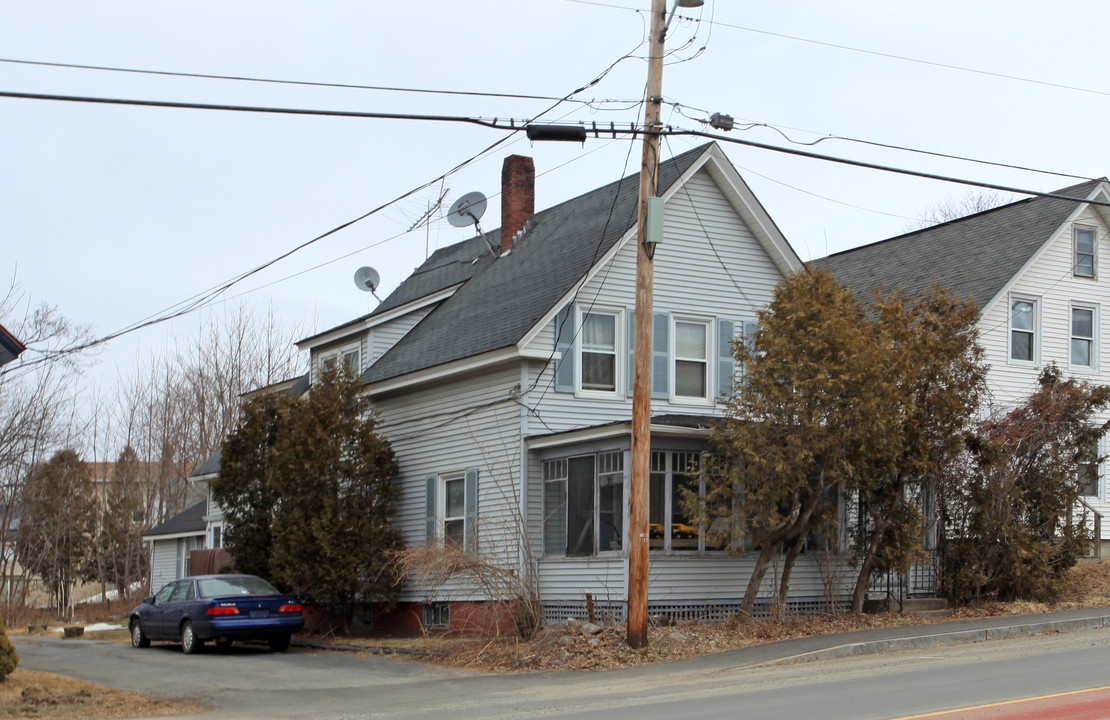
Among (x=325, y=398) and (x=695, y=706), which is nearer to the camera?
(x=695, y=706)

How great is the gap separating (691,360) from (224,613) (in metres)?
9.93

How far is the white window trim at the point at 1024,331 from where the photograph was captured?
2930cm

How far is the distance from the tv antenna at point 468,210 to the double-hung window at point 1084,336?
15200 mm

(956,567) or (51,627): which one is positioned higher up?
(956,567)

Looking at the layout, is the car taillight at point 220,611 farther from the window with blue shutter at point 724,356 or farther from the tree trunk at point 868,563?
the tree trunk at point 868,563

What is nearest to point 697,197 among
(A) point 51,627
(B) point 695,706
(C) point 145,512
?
(B) point 695,706

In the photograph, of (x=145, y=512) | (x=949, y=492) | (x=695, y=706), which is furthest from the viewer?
(x=145, y=512)

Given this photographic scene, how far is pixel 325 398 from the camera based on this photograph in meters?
23.2

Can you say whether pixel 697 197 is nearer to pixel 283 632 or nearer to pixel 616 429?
pixel 616 429

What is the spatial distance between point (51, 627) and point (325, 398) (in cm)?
1792

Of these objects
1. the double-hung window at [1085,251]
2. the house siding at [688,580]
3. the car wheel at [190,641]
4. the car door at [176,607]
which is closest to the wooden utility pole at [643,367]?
the house siding at [688,580]

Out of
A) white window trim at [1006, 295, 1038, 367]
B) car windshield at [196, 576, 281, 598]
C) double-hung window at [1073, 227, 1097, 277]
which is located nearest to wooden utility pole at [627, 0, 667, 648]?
car windshield at [196, 576, 281, 598]

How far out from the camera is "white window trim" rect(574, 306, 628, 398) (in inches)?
861

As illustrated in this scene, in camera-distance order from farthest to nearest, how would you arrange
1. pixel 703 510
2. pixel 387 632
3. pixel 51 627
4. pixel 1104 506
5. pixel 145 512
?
pixel 145 512 → pixel 51 627 → pixel 1104 506 → pixel 387 632 → pixel 703 510
